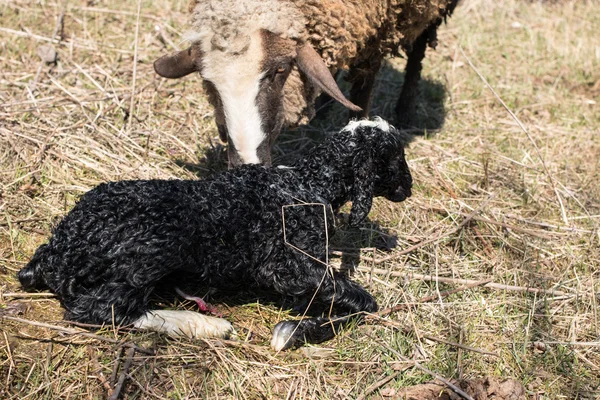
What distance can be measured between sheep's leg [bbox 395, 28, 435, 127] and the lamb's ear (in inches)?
108

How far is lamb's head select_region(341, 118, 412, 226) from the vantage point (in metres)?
3.77

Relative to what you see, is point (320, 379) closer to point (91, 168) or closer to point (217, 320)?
point (217, 320)

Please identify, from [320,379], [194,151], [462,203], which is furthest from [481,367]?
[194,151]

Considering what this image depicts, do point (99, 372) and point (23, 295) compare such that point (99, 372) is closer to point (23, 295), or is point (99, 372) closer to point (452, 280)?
point (23, 295)

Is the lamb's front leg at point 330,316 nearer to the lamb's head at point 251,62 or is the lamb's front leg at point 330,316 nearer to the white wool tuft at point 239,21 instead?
the lamb's head at point 251,62

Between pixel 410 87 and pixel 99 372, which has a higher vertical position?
pixel 410 87

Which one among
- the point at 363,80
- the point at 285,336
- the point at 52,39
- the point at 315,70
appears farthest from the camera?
the point at 52,39

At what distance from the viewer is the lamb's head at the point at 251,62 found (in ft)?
13.5

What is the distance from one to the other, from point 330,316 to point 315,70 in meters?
1.68

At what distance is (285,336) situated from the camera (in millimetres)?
3396

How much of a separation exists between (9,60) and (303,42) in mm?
3230

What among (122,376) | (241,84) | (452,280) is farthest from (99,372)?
(452,280)

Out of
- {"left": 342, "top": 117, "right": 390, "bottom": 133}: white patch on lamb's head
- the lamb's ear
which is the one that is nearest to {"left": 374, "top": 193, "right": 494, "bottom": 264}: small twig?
the lamb's ear

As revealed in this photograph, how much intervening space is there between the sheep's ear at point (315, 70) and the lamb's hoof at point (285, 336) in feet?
5.10
